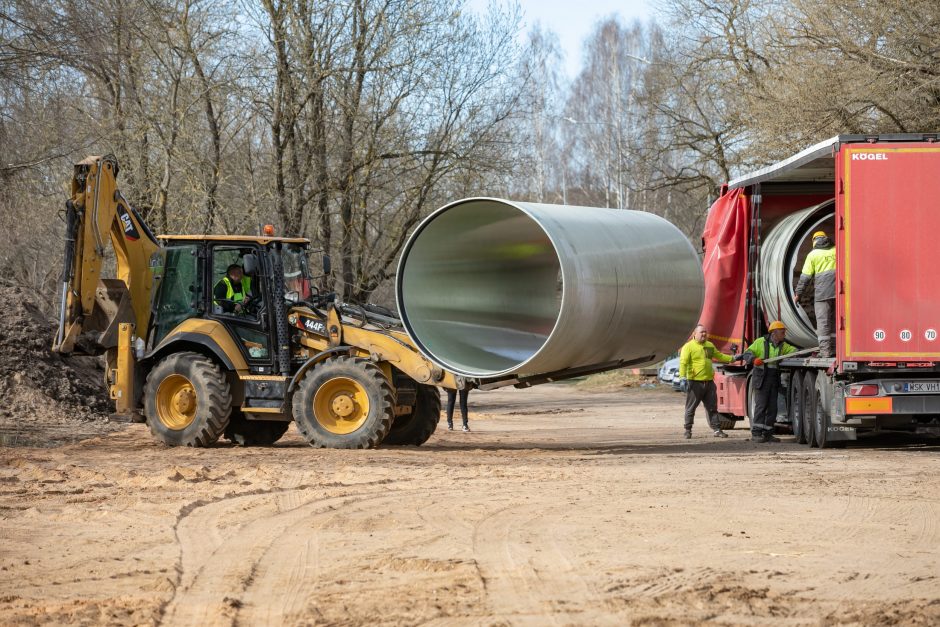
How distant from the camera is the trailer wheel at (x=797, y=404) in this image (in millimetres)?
15367

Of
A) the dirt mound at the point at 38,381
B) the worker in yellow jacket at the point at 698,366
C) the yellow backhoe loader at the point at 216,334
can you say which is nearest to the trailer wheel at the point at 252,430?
the yellow backhoe loader at the point at 216,334

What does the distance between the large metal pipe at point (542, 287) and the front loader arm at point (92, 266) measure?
3.58 m

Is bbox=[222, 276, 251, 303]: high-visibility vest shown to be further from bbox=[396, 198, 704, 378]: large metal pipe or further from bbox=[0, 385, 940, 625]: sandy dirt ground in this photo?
bbox=[396, 198, 704, 378]: large metal pipe

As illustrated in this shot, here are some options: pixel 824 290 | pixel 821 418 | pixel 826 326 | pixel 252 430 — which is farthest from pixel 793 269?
pixel 252 430

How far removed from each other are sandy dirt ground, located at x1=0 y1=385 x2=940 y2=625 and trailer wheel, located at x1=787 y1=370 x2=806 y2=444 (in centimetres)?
107

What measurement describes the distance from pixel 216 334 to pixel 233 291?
1.83 ft

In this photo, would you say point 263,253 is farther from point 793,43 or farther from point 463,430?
point 793,43

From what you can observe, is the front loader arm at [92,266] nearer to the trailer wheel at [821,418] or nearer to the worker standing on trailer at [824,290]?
the worker standing on trailer at [824,290]

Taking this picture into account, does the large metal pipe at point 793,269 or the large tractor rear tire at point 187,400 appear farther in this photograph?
the large metal pipe at point 793,269

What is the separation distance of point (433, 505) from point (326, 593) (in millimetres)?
3308

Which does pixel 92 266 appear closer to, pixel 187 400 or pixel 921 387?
pixel 187 400

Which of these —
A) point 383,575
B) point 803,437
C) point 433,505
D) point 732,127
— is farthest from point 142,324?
point 732,127

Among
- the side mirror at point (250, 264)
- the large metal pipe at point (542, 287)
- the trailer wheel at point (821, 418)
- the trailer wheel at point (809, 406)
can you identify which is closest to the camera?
the large metal pipe at point (542, 287)

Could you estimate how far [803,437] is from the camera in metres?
15.4
